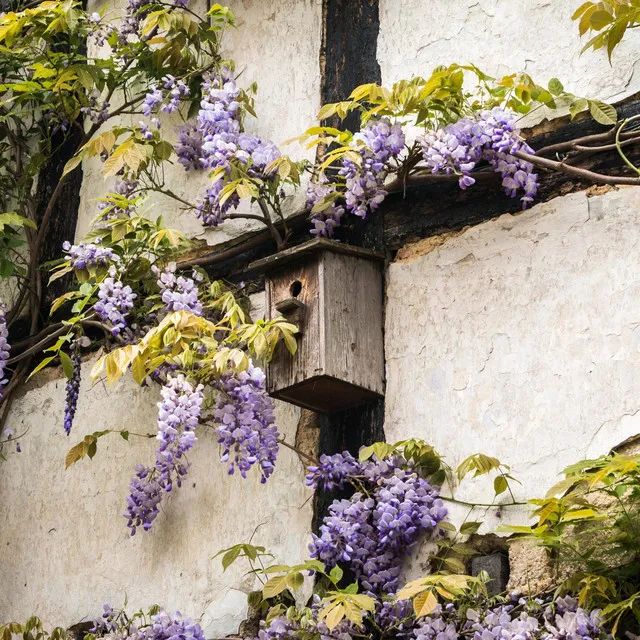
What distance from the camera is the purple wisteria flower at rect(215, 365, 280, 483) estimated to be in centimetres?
418

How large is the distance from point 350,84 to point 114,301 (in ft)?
3.45

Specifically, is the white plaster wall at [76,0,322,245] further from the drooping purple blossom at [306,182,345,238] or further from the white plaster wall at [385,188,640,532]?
the white plaster wall at [385,188,640,532]

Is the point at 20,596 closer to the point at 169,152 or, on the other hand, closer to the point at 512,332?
the point at 169,152

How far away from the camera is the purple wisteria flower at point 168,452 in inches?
167

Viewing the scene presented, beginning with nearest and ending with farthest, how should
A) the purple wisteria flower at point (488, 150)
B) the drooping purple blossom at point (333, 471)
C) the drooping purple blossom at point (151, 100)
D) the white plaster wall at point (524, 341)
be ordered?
the white plaster wall at point (524, 341), the purple wisteria flower at point (488, 150), the drooping purple blossom at point (333, 471), the drooping purple blossom at point (151, 100)

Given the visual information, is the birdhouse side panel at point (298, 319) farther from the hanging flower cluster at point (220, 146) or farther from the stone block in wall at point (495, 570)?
the stone block in wall at point (495, 570)

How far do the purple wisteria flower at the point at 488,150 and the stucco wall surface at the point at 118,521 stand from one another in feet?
3.14

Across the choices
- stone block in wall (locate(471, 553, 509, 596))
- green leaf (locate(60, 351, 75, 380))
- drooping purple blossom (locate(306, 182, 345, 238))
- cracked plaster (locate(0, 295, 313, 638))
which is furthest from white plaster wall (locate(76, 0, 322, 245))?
stone block in wall (locate(471, 553, 509, 596))

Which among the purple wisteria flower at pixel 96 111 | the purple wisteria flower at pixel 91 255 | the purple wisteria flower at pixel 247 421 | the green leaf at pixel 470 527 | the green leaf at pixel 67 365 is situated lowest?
the green leaf at pixel 470 527

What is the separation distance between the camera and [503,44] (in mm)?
4434

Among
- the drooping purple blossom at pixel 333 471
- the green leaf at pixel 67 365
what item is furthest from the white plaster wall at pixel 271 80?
the drooping purple blossom at pixel 333 471

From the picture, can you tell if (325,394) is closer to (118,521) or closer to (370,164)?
(370,164)

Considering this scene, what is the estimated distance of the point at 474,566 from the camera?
3963mm

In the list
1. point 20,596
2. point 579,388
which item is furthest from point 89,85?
point 579,388
